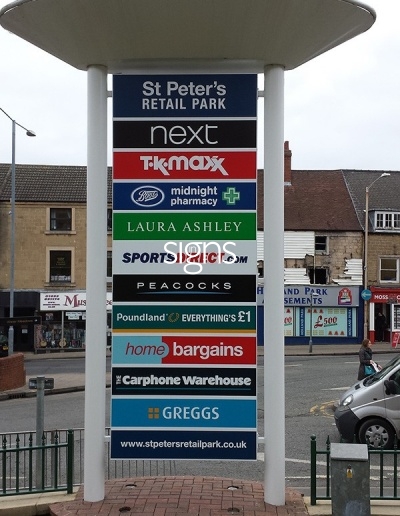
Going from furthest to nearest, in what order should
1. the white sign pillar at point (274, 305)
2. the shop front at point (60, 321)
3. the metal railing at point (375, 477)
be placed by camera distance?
the shop front at point (60, 321), the metal railing at point (375, 477), the white sign pillar at point (274, 305)

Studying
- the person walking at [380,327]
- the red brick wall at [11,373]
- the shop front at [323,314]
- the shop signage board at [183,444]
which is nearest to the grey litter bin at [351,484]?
the shop signage board at [183,444]

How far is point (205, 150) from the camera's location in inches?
336

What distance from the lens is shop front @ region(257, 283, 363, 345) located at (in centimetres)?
4038

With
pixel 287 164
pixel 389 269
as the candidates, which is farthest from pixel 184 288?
pixel 287 164

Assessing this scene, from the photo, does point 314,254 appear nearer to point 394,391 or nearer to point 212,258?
point 394,391

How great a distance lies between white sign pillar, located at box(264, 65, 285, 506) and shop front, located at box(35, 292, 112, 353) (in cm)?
3072

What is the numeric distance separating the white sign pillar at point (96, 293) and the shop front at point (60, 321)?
99.4 feet

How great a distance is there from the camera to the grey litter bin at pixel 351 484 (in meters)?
7.26

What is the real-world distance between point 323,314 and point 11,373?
22.9 meters

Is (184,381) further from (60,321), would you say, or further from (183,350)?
(60,321)

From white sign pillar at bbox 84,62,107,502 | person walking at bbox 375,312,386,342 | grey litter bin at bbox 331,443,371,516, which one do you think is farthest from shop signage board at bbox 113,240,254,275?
person walking at bbox 375,312,386,342

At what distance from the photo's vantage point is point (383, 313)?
134 feet

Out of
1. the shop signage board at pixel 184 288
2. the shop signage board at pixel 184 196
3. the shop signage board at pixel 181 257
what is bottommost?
the shop signage board at pixel 184 288

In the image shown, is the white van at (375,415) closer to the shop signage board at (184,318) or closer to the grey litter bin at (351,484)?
the shop signage board at (184,318)
